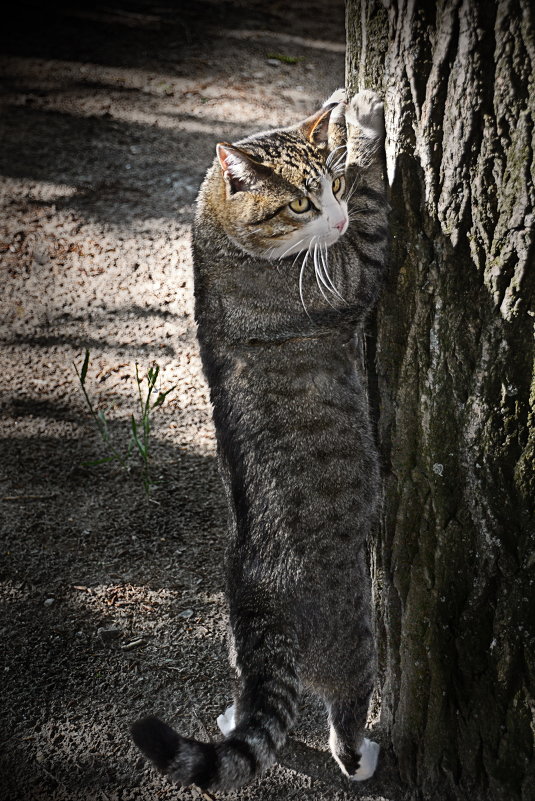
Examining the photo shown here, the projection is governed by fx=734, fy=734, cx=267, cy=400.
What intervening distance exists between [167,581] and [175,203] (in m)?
3.55

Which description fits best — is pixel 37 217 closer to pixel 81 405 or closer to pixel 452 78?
pixel 81 405

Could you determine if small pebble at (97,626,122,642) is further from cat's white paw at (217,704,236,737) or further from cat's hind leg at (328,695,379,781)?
cat's hind leg at (328,695,379,781)

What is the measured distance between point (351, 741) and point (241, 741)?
66 cm

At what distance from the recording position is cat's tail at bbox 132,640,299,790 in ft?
6.86

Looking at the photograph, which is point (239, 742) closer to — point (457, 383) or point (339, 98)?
point (457, 383)

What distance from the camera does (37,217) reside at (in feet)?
18.9

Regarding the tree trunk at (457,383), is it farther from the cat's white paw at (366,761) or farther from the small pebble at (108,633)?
the small pebble at (108,633)

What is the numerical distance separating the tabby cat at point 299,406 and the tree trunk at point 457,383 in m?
0.14

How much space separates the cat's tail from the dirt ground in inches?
23.4

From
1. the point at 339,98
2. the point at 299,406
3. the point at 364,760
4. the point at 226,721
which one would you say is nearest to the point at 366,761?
the point at 364,760

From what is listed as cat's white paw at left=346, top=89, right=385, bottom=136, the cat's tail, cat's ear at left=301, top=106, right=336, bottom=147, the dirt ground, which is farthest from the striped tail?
cat's ear at left=301, top=106, right=336, bottom=147

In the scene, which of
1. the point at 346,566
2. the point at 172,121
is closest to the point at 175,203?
the point at 172,121

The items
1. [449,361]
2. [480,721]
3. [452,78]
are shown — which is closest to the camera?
[452,78]

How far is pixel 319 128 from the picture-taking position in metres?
2.77
